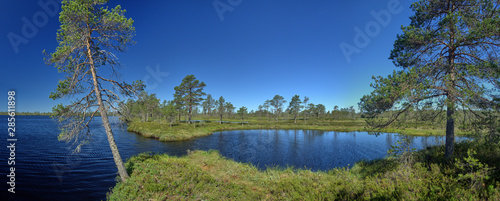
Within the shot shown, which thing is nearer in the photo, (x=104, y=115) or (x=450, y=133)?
(x=450, y=133)

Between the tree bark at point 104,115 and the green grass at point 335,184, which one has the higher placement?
the tree bark at point 104,115

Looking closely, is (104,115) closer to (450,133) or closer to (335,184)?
(335,184)

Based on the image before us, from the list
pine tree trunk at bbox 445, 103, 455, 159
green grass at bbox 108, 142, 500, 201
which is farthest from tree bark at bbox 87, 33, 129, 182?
pine tree trunk at bbox 445, 103, 455, 159

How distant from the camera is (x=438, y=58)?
31.3 feet

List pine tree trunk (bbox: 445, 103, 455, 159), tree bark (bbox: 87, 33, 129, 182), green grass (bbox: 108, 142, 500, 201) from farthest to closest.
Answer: tree bark (bbox: 87, 33, 129, 182) → pine tree trunk (bbox: 445, 103, 455, 159) → green grass (bbox: 108, 142, 500, 201)

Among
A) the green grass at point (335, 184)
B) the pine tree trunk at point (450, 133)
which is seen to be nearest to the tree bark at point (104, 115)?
the green grass at point (335, 184)

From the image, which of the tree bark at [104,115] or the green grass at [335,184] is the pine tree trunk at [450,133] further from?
the tree bark at [104,115]

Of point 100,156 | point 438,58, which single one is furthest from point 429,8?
point 100,156

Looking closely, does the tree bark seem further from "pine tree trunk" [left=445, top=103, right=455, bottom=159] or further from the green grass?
"pine tree trunk" [left=445, top=103, right=455, bottom=159]

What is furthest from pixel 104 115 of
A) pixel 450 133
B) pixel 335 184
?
pixel 450 133

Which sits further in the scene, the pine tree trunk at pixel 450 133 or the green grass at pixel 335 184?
the pine tree trunk at pixel 450 133

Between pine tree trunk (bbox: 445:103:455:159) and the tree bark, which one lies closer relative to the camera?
pine tree trunk (bbox: 445:103:455:159)

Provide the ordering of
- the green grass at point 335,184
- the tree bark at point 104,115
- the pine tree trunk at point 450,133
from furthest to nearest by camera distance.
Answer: the tree bark at point 104,115 → the pine tree trunk at point 450,133 → the green grass at point 335,184

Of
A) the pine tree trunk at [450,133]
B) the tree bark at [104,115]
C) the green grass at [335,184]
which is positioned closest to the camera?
the green grass at [335,184]
